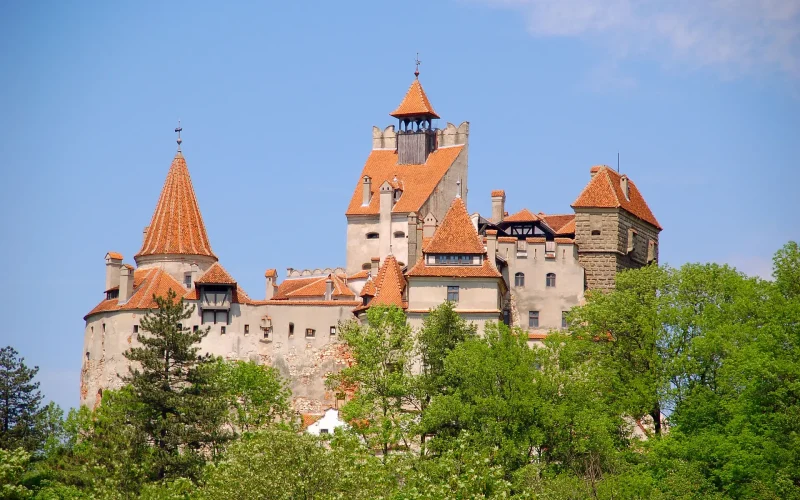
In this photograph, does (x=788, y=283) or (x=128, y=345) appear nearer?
(x=788, y=283)

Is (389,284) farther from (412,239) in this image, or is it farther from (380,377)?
(380,377)

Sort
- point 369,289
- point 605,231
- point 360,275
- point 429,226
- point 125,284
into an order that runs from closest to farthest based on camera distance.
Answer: point 369,289 → point 605,231 → point 429,226 → point 125,284 → point 360,275

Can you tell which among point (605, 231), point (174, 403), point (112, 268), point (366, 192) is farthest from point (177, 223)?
point (174, 403)

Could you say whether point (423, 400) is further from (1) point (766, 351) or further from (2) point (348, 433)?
(1) point (766, 351)

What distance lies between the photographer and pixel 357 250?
102625mm

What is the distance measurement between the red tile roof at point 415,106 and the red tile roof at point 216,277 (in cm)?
1740

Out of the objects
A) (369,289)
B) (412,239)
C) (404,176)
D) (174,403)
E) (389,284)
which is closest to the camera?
(174,403)

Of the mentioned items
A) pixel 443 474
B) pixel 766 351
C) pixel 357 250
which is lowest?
pixel 443 474

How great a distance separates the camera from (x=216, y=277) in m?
96.9

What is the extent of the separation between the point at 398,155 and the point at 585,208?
16002 mm

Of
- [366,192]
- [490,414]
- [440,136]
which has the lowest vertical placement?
[490,414]

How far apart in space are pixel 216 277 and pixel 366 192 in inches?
447

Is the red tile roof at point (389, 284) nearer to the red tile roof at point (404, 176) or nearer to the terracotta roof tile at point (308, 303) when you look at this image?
the terracotta roof tile at point (308, 303)

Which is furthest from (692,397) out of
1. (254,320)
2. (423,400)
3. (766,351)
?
(254,320)
